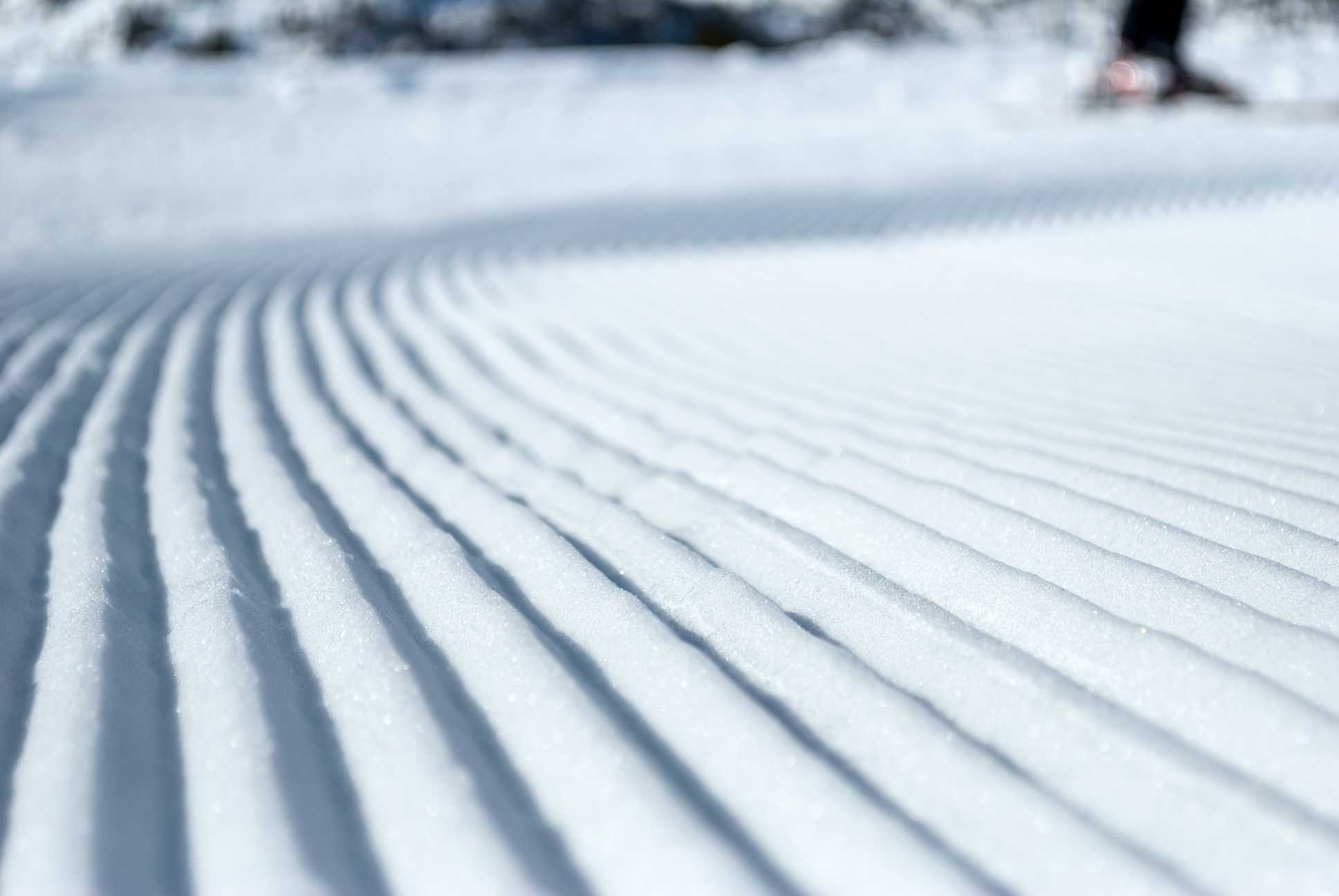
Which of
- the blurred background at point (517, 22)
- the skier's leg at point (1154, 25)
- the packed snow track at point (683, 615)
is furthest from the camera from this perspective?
the blurred background at point (517, 22)

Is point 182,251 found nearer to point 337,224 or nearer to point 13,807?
point 337,224

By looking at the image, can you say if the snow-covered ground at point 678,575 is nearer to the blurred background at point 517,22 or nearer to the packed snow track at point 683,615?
the packed snow track at point 683,615

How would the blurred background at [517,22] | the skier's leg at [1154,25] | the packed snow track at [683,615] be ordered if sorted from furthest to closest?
the blurred background at [517,22]
the skier's leg at [1154,25]
the packed snow track at [683,615]

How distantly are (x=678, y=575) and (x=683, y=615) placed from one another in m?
0.14

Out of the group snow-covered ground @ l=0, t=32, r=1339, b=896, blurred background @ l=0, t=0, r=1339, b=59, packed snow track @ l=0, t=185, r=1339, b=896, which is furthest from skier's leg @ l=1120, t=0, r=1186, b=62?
packed snow track @ l=0, t=185, r=1339, b=896

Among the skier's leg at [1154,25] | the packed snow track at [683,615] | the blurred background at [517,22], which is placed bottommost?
the packed snow track at [683,615]

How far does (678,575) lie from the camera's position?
1722 mm

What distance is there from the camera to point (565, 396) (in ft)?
9.84

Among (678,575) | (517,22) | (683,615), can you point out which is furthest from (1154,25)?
(683,615)

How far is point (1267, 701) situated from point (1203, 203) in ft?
20.8

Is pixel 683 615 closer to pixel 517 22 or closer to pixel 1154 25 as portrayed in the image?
pixel 1154 25

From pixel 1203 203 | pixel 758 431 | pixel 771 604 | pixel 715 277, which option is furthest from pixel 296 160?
pixel 771 604

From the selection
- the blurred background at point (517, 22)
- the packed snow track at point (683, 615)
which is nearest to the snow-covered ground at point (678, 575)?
the packed snow track at point (683, 615)

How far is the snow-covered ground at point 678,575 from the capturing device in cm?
107
